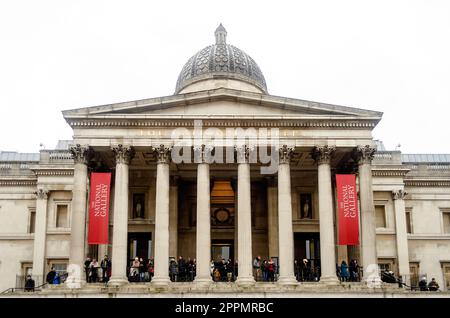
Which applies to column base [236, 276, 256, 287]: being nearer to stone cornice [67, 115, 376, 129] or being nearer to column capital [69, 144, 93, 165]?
stone cornice [67, 115, 376, 129]

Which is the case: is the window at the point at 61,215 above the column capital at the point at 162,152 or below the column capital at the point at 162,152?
below

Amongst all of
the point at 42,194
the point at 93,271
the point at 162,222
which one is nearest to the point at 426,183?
the point at 162,222

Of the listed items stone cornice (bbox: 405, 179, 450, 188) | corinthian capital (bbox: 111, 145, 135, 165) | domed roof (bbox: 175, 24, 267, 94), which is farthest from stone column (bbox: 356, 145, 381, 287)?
stone cornice (bbox: 405, 179, 450, 188)

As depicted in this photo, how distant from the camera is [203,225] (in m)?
33.5

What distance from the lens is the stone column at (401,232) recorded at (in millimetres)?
45484

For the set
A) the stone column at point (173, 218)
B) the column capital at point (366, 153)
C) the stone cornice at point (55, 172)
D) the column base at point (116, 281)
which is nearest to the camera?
the column base at point (116, 281)

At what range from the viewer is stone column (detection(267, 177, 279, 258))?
3856cm

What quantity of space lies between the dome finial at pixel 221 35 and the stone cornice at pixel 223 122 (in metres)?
13.9

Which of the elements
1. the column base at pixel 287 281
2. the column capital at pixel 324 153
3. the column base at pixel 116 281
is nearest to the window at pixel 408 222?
the column capital at pixel 324 153

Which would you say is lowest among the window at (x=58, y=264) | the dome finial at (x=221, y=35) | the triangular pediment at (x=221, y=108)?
the window at (x=58, y=264)

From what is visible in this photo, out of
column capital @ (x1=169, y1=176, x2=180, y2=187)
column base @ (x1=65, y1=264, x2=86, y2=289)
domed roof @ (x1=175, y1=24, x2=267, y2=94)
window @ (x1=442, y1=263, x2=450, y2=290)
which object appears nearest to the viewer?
column base @ (x1=65, y1=264, x2=86, y2=289)

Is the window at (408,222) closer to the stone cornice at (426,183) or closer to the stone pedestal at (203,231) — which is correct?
the stone cornice at (426,183)

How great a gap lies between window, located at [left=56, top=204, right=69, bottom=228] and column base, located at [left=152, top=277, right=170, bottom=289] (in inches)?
625

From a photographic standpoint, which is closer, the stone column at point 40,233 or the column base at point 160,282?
the column base at point 160,282
